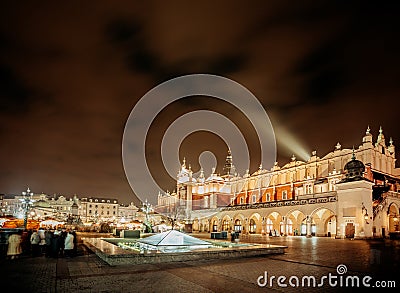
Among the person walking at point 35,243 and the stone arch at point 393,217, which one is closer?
the person walking at point 35,243

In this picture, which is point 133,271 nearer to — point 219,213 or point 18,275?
point 18,275

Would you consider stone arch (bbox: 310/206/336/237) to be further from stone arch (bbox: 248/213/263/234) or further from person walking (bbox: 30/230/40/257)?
person walking (bbox: 30/230/40/257)

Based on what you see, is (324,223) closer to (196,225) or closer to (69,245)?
Result: (69,245)

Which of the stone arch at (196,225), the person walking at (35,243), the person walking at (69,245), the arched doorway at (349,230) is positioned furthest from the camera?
the stone arch at (196,225)

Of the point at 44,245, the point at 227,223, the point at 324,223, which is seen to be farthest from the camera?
the point at 227,223

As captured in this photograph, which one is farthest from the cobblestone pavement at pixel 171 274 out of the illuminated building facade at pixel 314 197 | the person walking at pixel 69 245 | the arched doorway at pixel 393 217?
the arched doorway at pixel 393 217

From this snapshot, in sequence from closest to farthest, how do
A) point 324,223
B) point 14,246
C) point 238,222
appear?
point 14,246
point 324,223
point 238,222

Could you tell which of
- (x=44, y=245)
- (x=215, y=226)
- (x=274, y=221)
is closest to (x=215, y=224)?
(x=215, y=226)

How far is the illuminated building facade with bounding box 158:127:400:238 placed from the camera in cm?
3638

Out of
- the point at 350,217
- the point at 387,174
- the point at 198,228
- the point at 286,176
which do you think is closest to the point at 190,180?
the point at 198,228

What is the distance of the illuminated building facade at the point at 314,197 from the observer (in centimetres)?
3638

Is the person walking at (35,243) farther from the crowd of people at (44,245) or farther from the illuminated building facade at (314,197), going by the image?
the illuminated building facade at (314,197)

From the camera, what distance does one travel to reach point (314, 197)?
157 ft

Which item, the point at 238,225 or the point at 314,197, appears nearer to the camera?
the point at 314,197
